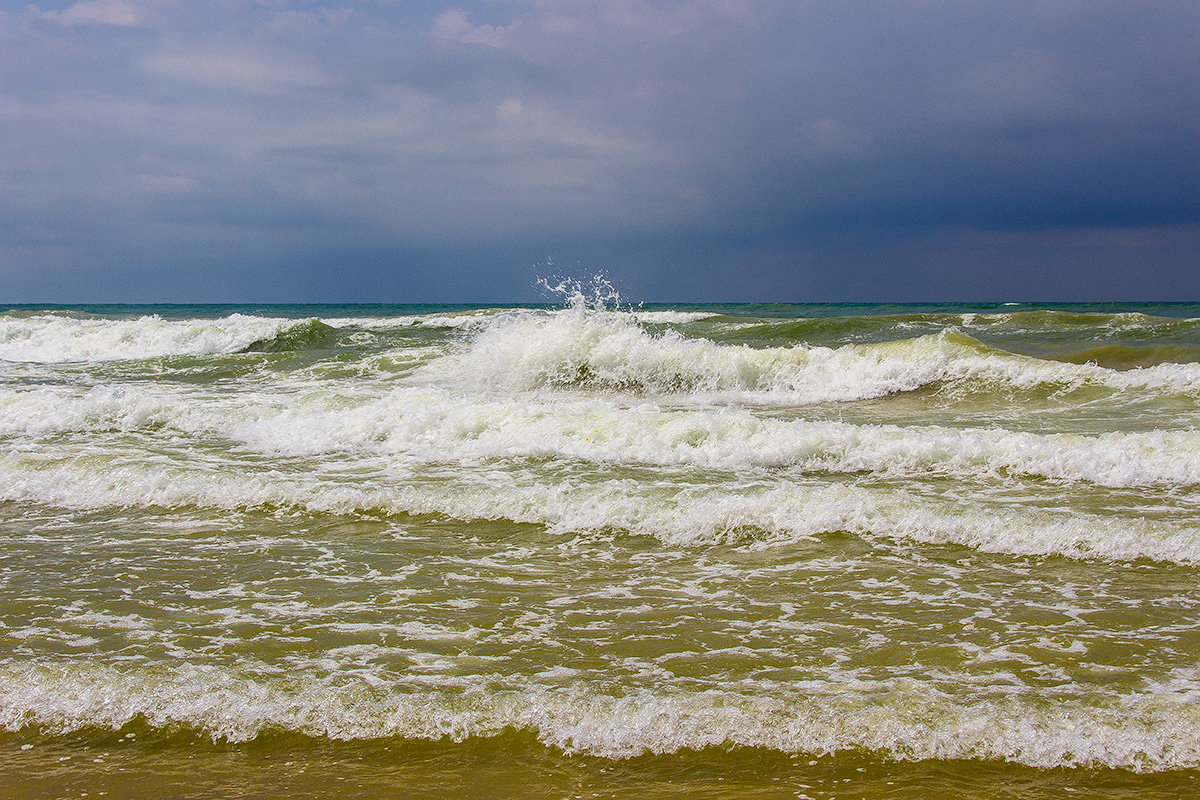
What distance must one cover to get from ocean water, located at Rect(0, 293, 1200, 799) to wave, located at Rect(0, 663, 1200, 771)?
13 millimetres

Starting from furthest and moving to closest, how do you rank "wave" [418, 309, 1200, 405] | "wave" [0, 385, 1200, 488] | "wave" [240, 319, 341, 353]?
"wave" [240, 319, 341, 353] → "wave" [418, 309, 1200, 405] → "wave" [0, 385, 1200, 488]

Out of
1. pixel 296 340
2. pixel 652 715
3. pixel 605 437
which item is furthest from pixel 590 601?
pixel 296 340

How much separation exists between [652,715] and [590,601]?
141 centimetres

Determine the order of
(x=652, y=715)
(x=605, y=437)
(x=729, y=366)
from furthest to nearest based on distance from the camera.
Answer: (x=729, y=366) < (x=605, y=437) < (x=652, y=715)

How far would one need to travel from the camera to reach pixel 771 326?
79.4ft

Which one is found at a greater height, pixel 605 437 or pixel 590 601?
pixel 605 437

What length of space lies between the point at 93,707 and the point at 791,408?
10.00 m

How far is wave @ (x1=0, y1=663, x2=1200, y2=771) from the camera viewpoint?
2.92m

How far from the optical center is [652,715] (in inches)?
122

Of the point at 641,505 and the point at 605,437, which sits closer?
the point at 641,505

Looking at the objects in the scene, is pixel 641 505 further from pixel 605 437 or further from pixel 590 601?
pixel 605 437

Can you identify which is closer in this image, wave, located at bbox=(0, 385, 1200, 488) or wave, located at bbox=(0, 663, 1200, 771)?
wave, located at bbox=(0, 663, 1200, 771)

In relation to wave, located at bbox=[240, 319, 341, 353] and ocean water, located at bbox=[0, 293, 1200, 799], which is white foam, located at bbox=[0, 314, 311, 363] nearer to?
wave, located at bbox=[240, 319, 341, 353]

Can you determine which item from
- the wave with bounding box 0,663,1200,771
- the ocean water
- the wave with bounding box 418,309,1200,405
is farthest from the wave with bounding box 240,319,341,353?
the wave with bounding box 0,663,1200,771
